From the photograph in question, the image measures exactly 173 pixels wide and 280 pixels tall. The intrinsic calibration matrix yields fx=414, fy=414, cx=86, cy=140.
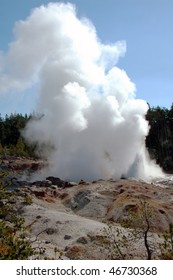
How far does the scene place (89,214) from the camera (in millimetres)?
30891

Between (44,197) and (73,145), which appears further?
(73,145)

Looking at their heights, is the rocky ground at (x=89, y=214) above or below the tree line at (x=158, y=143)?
below

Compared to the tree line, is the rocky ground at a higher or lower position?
lower

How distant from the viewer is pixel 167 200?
3325cm

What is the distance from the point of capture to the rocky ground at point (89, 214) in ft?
66.6

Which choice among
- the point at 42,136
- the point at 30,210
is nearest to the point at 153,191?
the point at 30,210

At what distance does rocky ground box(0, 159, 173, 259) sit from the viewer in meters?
20.3

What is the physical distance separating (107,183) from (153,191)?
215 inches

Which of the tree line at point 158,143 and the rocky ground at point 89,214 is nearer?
the rocky ground at point 89,214

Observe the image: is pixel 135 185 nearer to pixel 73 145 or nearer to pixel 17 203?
pixel 17 203

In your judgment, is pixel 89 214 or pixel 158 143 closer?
pixel 89 214

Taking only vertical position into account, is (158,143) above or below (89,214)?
above

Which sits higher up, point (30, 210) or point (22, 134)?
point (22, 134)

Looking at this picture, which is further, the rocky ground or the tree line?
the tree line
